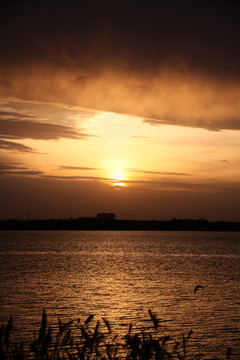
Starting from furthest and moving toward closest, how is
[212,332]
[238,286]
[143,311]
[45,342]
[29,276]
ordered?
1. [29,276]
2. [238,286]
3. [143,311]
4. [212,332]
5. [45,342]

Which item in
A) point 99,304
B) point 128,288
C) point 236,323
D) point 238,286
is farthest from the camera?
point 238,286

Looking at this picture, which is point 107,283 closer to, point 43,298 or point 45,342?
point 43,298

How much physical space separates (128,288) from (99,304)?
1229 centimetres

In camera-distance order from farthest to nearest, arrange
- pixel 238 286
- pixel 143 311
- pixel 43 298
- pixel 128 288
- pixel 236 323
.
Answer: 1. pixel 238 286
2. pixel 128 288
3. pixel 43 298
4. pixel 143 311
5. pixel 236 323

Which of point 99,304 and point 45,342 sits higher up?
point 45,342

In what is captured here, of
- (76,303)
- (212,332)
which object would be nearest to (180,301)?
(76,303)

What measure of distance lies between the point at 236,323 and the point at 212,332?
3.27m

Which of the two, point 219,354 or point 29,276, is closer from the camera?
point 219,354

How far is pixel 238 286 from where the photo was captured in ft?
166

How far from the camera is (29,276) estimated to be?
5997 cm

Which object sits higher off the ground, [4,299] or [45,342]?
[45,342]

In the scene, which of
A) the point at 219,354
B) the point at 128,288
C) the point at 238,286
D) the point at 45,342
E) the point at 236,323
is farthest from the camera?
the point at 238,286

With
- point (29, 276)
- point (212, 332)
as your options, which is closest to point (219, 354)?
point (212, 332)

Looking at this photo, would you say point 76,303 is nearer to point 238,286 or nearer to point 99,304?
point 99,304
